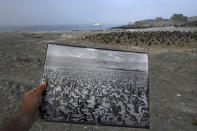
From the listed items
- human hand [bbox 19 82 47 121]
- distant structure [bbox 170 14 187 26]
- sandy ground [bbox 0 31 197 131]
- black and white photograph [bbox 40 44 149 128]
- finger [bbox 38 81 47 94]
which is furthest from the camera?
distant structure [bbox 170 14 187 26]

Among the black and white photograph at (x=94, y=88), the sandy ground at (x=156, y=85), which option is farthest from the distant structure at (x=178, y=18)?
the black and white photograph at (x=94, y=88)

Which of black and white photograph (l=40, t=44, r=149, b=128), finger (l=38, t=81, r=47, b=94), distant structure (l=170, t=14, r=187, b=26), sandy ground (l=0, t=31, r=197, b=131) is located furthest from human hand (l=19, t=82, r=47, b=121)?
distant structure (l=170, t=14, r=187, b=26)

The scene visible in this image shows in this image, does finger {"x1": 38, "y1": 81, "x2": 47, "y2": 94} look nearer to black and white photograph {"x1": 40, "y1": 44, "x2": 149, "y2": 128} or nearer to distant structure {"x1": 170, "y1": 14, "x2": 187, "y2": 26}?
black and white photograph {"x1": 40, "y1": 44, "x2": 149, "y2": 128}

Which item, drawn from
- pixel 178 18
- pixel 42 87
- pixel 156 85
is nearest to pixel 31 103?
pixel 42 87

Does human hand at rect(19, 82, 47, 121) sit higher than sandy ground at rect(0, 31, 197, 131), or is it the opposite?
human hand at rect(19, 82, 47, 121)

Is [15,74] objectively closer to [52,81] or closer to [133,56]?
[52,81]

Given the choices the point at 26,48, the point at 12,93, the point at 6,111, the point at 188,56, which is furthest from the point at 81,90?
the point at 188,56
